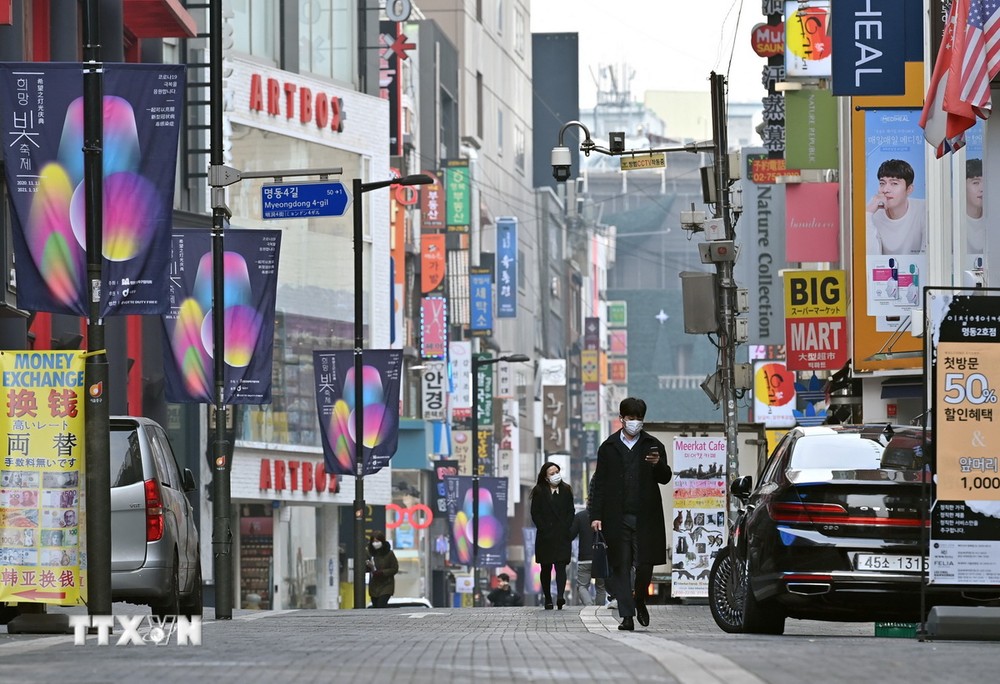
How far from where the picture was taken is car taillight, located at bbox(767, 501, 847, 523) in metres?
16.0

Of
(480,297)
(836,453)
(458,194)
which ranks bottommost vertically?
(836,453)

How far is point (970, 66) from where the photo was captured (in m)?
20.7

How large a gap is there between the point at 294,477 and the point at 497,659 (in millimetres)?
40559

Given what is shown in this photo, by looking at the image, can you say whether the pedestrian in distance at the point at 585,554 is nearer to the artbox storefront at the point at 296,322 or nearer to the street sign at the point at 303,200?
the street sign at the point at 303,200

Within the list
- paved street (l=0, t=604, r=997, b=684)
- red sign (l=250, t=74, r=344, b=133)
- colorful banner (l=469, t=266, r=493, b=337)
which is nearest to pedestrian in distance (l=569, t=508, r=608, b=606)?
paved street (l=0, t=604, r=997, b=684)

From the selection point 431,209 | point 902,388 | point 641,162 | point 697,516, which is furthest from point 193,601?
point 431,209

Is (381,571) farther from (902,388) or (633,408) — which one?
(633,408)

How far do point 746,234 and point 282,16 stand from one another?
12.8 meters

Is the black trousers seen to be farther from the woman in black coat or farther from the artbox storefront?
the artbox storefront

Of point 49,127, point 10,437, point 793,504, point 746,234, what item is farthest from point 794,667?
point 746,234

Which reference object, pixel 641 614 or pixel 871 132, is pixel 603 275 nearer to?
pixel 871 132

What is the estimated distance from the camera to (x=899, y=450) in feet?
53.6

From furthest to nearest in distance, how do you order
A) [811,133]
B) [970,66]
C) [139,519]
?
[811,133], [970,66], [139,519]

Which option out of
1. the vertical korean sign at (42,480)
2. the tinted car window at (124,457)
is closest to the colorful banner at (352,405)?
the tinted car window at (124,457)
